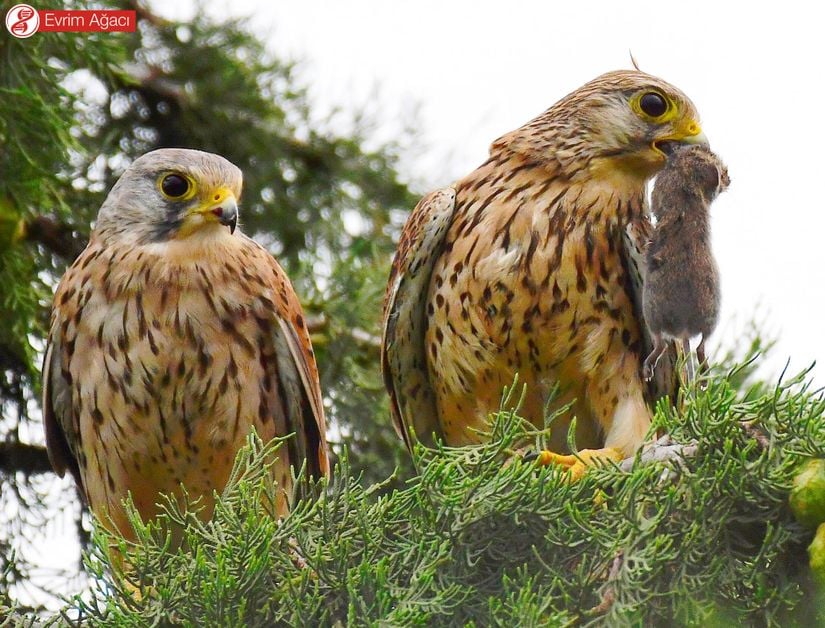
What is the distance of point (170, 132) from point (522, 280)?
2.24 meters

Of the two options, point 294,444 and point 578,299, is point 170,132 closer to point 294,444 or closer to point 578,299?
point 294,444

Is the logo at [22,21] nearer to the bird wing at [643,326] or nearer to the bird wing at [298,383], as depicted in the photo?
the bird wing at [298,383]

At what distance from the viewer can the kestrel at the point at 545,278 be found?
Answer: 4160mm

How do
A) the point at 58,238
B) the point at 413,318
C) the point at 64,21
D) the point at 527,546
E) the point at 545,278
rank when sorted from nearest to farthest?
the point at 527,546 < the point at 545,278 < the point at 413,318 < the point at 64,21 < the point at 58,238

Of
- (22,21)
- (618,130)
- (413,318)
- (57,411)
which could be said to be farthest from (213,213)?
(618,130)

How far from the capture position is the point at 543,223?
4277 millimetres

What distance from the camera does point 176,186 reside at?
14.7 ft

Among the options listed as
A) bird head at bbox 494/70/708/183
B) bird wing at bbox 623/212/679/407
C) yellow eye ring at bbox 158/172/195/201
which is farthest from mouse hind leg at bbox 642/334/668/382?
yellow eye ring at bbox 158/172/195/201

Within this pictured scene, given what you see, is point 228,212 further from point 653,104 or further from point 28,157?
point 653,104

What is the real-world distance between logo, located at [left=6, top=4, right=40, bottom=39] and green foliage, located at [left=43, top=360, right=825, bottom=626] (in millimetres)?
2539

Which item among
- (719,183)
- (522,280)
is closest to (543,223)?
(522,280)

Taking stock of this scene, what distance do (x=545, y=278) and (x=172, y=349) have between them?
126 centimetres

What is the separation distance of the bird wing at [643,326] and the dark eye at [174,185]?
1504 mm

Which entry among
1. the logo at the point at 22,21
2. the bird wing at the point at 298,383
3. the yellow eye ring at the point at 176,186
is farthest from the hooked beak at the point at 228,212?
the logo at the point at 22,21
